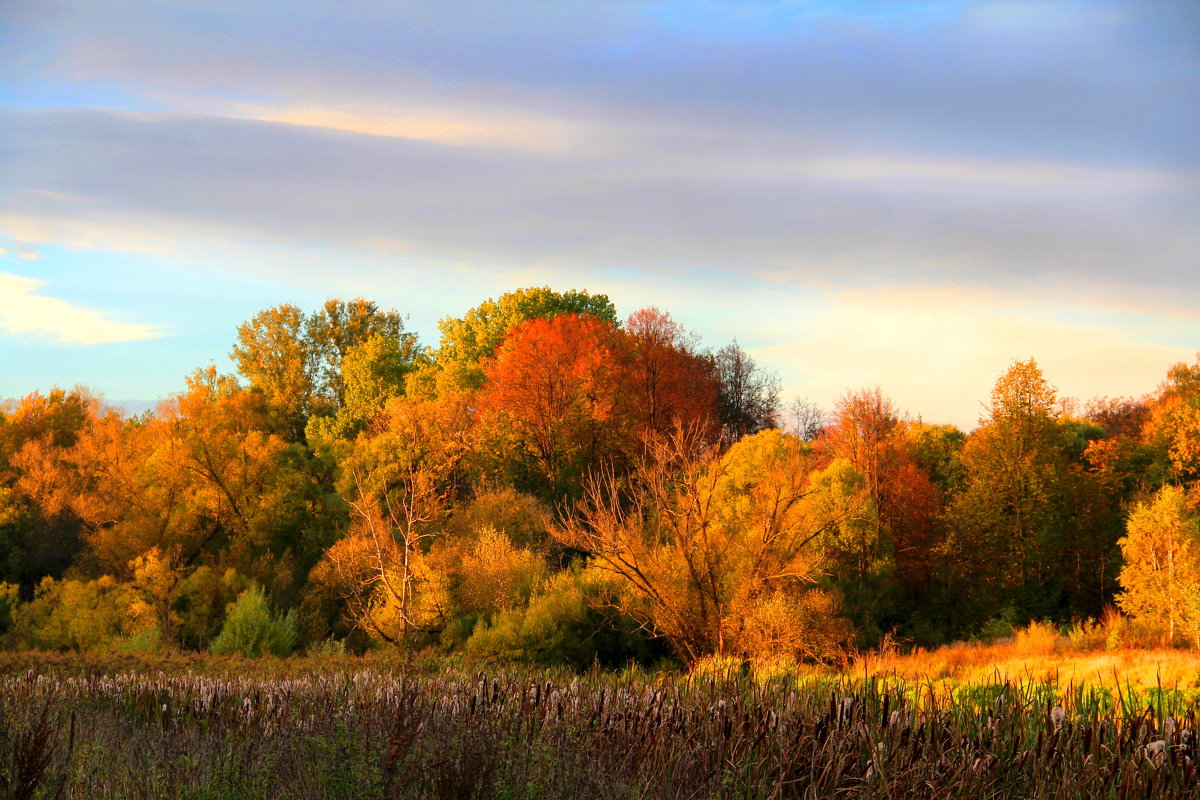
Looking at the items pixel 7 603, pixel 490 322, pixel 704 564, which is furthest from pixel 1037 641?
pixel 7 603

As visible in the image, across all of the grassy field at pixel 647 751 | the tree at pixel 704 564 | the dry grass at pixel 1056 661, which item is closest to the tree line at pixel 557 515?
the tree at pixel 704 564

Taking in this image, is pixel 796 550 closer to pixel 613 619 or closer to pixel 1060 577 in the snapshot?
pixel 613 619

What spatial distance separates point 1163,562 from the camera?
3569cm

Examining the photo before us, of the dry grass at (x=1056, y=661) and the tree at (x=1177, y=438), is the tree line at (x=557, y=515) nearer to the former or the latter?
the tree at (x=1177, y=438)

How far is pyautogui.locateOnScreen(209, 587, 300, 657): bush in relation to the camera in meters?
31.7

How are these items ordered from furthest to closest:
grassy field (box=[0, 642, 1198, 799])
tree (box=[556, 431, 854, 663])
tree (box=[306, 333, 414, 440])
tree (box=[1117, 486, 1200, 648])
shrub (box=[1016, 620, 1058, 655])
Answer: tree (box=[306, 333, 414, 440]), tree (box=[1117, 486, 1200, 648]), shrub (box=[1016, 620, 1058, 655]), tree (box=[556, 431, 854, 663]), grassy field (box=[0, 642, 1198, 799])

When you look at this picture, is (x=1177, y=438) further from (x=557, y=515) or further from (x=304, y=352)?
(x=304, y=352)

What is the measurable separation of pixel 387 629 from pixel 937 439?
33.9 metres

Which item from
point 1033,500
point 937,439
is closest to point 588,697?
point 1033,500

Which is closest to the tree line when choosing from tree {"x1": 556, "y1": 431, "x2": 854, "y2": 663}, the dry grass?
tree {"x1": 556, "y1": 431, "x2": 854, "y2": 663}

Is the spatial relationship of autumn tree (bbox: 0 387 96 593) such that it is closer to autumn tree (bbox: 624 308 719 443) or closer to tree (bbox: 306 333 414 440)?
tree (bbox: 306 333 414 440)

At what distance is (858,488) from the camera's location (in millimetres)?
40312

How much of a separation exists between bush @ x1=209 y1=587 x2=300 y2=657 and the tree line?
0.45 ft

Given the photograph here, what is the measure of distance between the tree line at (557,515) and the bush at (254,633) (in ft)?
0.45
